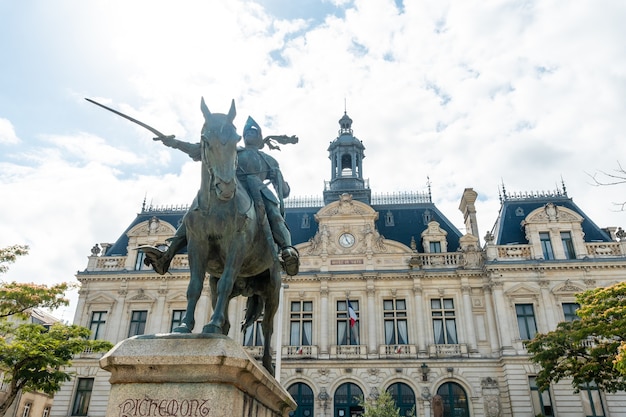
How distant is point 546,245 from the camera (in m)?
29.0

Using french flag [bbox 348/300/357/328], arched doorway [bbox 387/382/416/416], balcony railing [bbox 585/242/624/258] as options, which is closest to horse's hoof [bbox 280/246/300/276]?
french flag [bbox 348/300/357/328]

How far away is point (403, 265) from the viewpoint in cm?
2920

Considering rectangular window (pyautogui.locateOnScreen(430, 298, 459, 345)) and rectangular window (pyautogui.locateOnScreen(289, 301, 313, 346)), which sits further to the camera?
rectangular window (pyautogui.locateOnScreen(289, 301, 313, 346))

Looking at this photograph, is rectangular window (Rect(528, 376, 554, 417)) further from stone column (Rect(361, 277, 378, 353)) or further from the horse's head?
the horse's head

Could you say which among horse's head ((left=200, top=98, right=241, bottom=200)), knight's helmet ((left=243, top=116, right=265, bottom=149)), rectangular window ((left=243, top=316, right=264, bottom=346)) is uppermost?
rectangular window ((left=243, top=316, right=264, bottom=346))

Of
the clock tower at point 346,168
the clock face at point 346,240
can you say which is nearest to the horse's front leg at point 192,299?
the clock face at point 346,240

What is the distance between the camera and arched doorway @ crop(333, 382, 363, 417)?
Answer: 1023 inches

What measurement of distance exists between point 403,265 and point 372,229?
2996mm

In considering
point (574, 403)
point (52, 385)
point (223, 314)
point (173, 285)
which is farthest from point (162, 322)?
point (223, 314)

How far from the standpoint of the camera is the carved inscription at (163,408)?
3.91 metres

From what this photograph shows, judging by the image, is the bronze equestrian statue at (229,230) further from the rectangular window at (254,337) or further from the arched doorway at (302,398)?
the rectangular window at (254,337)

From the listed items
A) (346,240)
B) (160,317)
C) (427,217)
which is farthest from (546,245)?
(160,317)

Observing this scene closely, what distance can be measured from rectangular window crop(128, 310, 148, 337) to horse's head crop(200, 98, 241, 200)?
90.4ft

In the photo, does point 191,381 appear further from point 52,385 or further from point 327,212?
point 327,212
